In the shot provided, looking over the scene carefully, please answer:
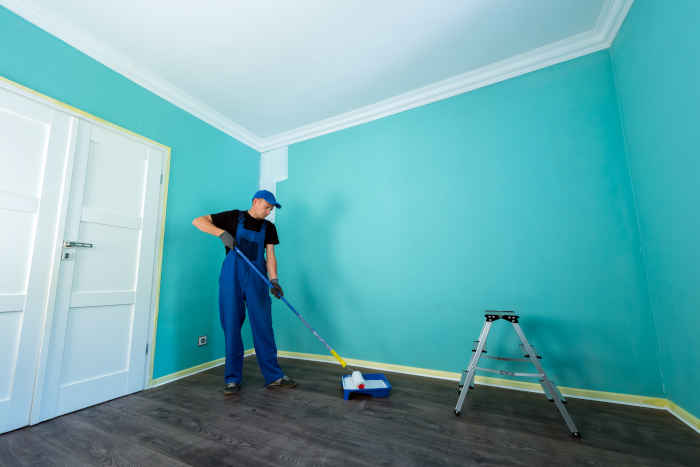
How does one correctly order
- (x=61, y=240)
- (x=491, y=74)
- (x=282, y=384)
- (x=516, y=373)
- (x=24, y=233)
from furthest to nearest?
1. (x=491, y=74)
2. (x=282, y=384)
3. (x=61, y=240)
4. (x=24, y=233)
5. (x=516, y=373)

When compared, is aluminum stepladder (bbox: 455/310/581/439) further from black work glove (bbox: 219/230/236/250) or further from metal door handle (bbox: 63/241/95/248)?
metal door handle (bbox: 63/241/95/248)

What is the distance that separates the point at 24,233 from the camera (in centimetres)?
175

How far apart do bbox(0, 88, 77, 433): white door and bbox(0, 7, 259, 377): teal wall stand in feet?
0.95

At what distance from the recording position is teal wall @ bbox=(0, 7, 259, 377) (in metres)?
1.89

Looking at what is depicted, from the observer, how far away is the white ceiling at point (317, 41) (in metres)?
1.96

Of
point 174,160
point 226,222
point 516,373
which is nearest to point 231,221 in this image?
point 226,222

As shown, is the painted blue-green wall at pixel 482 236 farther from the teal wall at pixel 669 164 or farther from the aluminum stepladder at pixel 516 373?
the aluminum stepladder at pixel 516 373

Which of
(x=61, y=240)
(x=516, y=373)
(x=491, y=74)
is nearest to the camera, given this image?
(x=516, y=373)

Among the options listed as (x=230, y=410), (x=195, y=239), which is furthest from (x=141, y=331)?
(x=230, y=410)

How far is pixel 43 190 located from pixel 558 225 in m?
3.56

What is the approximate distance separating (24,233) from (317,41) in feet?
7.70

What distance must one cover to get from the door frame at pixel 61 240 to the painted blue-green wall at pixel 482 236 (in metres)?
1.25

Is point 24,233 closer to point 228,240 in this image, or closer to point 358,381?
point 228,240

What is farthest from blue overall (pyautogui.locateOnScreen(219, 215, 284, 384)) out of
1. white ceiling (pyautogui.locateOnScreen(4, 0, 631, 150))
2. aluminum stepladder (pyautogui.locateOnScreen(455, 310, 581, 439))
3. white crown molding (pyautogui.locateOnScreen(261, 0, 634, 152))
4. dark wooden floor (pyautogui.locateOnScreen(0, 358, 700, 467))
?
white crown molding (pyautogui.locateOnScreen(261, 0, 634, 152))
